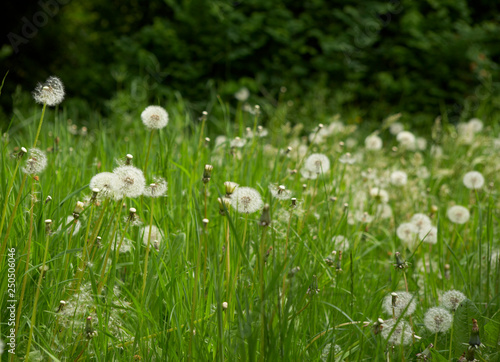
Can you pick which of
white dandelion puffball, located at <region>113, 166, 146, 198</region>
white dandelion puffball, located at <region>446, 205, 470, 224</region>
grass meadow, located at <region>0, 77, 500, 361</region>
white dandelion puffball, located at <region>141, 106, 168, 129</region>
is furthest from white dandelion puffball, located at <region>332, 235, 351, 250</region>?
white dandelion puffball, located at <region>113, 166, 146, 198</region>

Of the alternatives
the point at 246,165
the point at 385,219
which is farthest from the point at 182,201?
the point at 385,219

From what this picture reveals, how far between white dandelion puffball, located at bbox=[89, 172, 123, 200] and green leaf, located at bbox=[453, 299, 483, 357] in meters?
1.03

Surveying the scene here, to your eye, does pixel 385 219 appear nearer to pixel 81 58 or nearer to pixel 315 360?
pixel 315 360

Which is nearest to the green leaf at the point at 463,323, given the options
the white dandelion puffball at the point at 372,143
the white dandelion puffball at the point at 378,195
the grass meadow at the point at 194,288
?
the grass meadow at the point at 194,288

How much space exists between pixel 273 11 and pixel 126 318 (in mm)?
5157

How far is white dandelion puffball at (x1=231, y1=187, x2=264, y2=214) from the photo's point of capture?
136cm

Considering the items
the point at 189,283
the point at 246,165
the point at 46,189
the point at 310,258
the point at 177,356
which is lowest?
the point at 177,356

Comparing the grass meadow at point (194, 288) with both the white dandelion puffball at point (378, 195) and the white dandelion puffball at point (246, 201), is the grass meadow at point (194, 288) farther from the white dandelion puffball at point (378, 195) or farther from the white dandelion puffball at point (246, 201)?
the white dandelion puffball at point (378, 195)

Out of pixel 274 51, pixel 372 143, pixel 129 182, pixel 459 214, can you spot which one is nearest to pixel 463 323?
pixel 129 182

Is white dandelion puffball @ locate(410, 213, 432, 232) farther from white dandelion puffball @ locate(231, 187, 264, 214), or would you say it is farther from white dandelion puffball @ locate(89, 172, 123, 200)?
white dandelion puffball @ locate(89, 172, 123, 200)

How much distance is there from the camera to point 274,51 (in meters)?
6.14

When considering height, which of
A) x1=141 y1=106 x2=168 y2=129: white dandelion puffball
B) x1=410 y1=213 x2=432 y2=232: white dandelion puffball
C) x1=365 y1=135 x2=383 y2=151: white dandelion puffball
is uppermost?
x1=365 y1=135 x2=383 y2=151: white dandelion puffball

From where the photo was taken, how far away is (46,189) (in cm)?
184

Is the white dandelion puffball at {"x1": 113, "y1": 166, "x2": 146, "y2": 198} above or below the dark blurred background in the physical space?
below
